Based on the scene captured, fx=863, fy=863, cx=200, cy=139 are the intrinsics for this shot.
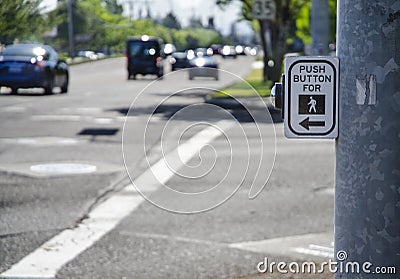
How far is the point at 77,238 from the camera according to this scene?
7.09m

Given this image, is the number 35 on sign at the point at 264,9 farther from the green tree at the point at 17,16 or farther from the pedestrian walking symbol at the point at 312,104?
the pedestrian walking symbol at the point at 312,104

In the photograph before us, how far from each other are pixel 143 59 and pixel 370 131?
5071 cm

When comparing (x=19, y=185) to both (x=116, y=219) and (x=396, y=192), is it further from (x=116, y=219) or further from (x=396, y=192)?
(x=396, y=192)

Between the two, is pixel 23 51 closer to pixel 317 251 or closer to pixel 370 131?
pixel 317 251

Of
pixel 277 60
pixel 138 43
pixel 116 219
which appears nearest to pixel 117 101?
pixel 277 60

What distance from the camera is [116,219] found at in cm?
787

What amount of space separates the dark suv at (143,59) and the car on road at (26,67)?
22829mm

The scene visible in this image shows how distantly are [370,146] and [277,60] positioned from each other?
31.8 m

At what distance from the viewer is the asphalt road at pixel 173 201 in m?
5.99

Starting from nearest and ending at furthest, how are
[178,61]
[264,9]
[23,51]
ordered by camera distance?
[264,9] < [23,51] < [178,61]

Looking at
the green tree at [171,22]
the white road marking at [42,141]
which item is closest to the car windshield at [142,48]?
the white road marking at [42,141]

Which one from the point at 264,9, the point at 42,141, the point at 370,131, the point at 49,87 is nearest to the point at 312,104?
the point at 370,131

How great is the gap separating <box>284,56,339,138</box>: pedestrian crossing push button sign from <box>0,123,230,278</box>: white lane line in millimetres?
2728

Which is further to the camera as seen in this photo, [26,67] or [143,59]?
[143,59]
